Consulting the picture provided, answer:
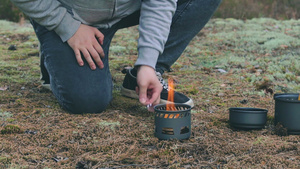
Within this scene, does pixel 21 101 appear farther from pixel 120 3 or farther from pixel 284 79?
pixel 284 79

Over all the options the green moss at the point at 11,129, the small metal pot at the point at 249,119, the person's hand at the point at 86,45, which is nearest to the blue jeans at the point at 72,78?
the person's hand at the point at 86,45

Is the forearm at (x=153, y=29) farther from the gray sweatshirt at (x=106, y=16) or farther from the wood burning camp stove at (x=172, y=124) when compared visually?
the wood burning camp stove at (x=172, y=124)

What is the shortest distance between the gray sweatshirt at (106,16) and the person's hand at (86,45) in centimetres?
5

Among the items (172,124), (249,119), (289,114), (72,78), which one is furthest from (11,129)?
(289,114)

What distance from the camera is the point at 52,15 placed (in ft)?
8.31

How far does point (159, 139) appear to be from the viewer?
2.14 metres

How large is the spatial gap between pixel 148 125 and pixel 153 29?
0.69 metres

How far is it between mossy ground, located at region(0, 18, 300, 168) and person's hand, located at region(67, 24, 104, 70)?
17.3 inches

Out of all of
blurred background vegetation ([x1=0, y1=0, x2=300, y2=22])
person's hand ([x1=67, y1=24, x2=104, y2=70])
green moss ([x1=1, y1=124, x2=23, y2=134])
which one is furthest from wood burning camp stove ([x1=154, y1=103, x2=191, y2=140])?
blurred background vegetation ([x1=0, y1=0, x2=300, y2=22])

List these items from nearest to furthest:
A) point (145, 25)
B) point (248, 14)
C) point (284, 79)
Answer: point (145, 25) < point (284, 79) < point (248, 14)

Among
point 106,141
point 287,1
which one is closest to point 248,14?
point 287,1

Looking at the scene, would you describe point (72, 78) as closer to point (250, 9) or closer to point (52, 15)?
point (52, 15)

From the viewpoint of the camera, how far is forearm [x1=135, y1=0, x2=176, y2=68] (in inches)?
90.4

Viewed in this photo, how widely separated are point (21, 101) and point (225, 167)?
6.27 feet
